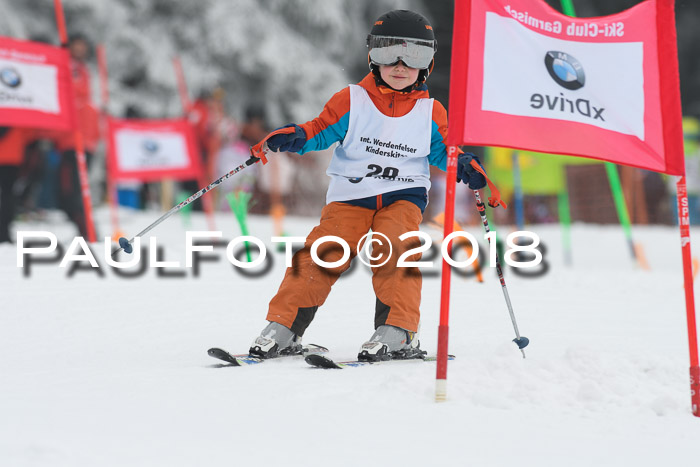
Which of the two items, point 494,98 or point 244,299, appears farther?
point 244,299

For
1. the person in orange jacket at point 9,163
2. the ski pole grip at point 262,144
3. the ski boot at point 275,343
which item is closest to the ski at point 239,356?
the ski boot at point 275,343

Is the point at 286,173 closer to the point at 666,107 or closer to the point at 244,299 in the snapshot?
the point at 244,299

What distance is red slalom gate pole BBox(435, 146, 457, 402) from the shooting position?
257 cm

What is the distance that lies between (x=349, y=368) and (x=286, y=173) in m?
10.3

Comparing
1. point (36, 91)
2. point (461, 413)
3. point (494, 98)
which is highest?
point (36, 91)

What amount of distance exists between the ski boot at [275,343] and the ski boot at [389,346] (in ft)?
0.93

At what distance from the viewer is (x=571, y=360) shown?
9.79 ft

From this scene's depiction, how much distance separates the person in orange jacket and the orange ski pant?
4234 millimetres

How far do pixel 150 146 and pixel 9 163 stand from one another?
1978 millimetres

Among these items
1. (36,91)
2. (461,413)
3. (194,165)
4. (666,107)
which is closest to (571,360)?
(461,413)

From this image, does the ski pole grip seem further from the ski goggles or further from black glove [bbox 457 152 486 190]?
black glove [bbox 457 152 486 190]

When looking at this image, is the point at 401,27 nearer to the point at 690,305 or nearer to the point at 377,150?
the point at 377,150

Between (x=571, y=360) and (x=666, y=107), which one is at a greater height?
(x=666, y=107)

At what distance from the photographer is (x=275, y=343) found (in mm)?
3316
